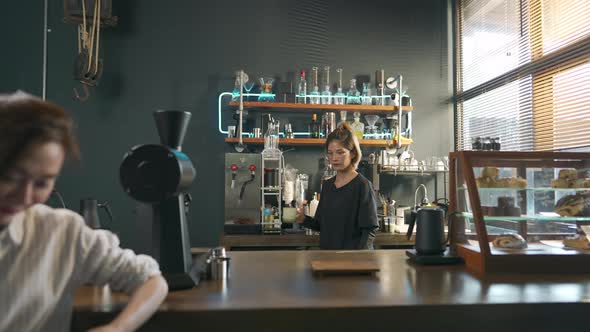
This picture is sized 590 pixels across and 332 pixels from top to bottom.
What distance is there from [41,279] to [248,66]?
378 cm

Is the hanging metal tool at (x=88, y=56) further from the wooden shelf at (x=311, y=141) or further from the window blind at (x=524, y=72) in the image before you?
the window blind at (x=524, y=72)

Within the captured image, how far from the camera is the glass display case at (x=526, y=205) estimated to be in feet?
5.17

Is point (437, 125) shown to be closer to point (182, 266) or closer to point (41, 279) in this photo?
point (182, 266)

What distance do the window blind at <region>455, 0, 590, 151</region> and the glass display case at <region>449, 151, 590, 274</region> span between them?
5.21 ft

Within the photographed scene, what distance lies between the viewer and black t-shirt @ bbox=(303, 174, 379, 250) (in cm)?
273

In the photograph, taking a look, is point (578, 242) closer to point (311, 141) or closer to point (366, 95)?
point (311, 141)

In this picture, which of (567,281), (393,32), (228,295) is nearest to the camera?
(228,295)

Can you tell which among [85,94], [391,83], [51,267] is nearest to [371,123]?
[391,83]

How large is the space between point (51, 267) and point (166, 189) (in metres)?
0.33

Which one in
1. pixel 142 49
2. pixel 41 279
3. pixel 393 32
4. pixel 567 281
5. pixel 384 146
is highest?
pixel 393 32

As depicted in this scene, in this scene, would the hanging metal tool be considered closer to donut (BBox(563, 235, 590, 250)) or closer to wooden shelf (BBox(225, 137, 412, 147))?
wooden shelf (BBox(225, 137, 412, 147))

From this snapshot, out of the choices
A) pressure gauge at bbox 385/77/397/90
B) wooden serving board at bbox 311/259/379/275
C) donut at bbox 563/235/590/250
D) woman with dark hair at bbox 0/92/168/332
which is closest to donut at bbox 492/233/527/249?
donut at bbox 563/235/590/250

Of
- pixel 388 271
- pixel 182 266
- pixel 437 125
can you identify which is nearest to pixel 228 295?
pixel 182 266

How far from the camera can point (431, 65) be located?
470cm
